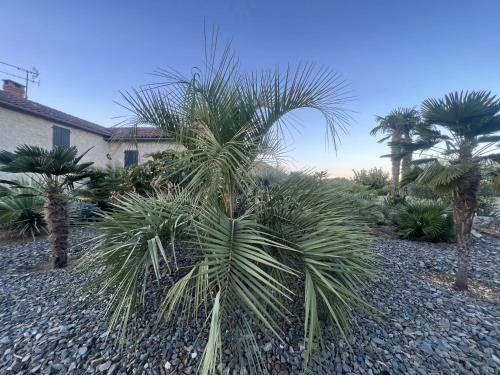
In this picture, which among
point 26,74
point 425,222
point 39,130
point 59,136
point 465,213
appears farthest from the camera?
point 26,74

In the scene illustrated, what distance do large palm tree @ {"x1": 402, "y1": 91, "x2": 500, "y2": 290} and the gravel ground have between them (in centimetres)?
108

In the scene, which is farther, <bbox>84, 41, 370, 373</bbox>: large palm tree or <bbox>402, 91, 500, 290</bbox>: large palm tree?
<bbox>402, 91, 500, 290</bbox>: large palm tree

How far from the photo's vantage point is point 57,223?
3936mm

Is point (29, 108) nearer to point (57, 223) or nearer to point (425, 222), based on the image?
point (57, 223)

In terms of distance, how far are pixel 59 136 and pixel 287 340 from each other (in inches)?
571

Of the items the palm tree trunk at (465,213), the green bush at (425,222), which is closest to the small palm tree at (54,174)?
the palm tree trunk at (465,213)

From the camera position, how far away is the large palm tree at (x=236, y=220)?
5.71 feet

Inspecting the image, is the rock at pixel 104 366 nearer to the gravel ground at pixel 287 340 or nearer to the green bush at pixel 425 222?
the gravel ground at pixel 287 340

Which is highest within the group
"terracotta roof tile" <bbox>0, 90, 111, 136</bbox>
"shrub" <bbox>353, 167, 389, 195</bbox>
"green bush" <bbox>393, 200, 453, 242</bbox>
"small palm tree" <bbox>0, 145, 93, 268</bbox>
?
"terracotta roof tile" <bbox>0, 90, 111, 136</bbox>

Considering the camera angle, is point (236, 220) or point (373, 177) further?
point (373, 177)

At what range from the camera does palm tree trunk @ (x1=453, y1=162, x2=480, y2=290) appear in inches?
132

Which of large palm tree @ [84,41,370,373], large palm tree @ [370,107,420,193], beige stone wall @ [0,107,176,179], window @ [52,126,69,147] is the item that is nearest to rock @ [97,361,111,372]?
large palm tree @ [84,41,370,373]

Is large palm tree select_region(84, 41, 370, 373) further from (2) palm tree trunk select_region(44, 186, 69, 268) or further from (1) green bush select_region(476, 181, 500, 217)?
(1) green bush select_region(476, 181, 500, 217)

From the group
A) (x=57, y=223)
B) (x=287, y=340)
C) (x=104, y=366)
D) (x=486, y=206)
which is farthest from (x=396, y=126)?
(x=104, y=366)
